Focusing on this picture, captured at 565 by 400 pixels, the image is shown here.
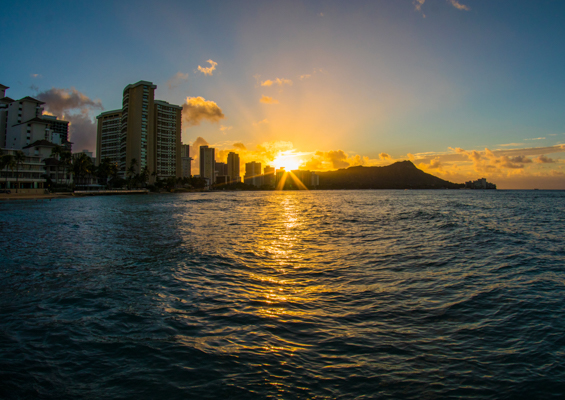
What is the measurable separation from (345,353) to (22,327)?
7944mm

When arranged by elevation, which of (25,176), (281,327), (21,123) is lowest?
(281,327)

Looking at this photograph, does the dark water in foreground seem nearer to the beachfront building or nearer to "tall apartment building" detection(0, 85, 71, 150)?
the beachfront building

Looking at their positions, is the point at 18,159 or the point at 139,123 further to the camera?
the point at 139,123

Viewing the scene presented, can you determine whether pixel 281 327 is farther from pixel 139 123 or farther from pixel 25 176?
pixel 139 123

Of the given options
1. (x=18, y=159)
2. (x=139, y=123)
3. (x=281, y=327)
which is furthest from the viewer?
(x=139, y=123)

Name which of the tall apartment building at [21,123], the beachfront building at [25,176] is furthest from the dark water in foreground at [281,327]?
the tall apartment building at [21,123]

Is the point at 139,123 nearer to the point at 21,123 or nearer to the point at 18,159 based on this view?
the point at 21,123

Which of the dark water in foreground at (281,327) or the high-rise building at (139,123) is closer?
the dark water in foreground at (281,327)

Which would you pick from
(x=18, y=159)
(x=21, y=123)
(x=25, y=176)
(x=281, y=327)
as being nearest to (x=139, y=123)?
(x=21, y=123)

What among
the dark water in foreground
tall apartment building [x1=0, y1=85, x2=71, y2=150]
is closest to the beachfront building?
tall apartment building [x1=0, y1=85, x2=71, y2=150]

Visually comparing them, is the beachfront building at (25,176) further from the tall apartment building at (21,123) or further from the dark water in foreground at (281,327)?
the dark water in foreground at (281,327)

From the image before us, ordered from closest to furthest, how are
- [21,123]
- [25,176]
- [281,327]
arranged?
[281,327] < [25,176] < [21,123]

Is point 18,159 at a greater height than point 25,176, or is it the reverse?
point 18,159

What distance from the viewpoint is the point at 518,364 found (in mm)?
6047
